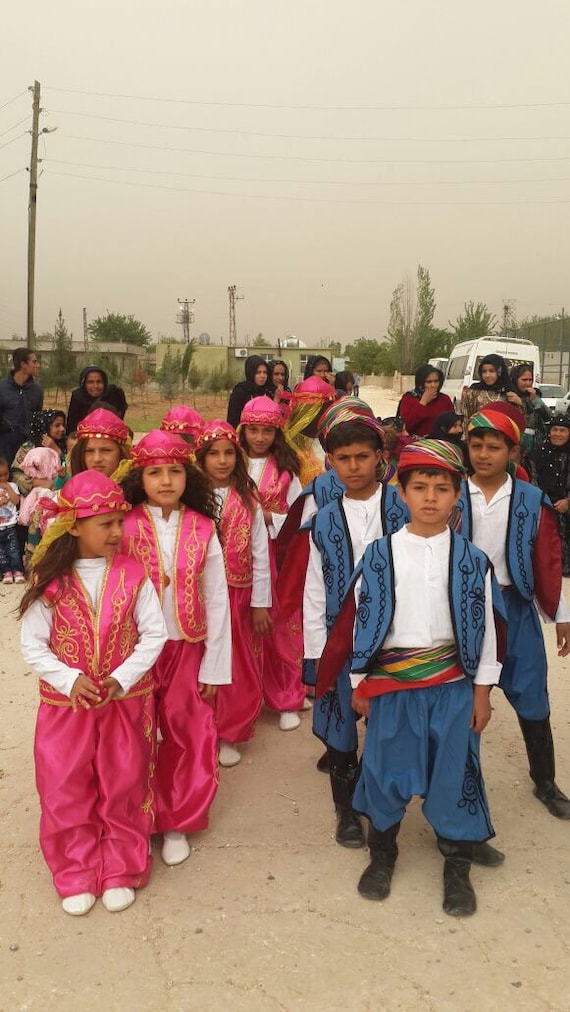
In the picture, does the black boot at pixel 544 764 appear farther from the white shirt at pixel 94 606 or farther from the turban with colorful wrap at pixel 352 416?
the white shirt at pixel 94 606

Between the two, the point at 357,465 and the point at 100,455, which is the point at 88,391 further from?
the point at 357,465

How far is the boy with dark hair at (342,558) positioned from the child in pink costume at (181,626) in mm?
381

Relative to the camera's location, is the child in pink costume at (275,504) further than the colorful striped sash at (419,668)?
Yes

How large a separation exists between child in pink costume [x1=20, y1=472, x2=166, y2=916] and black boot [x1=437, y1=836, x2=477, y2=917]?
40.9 inches

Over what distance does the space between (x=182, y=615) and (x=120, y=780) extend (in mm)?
638

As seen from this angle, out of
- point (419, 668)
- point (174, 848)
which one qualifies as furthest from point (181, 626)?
point (419, 668)

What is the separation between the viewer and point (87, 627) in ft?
8.89

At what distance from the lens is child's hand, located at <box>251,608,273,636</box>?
391 centimetres

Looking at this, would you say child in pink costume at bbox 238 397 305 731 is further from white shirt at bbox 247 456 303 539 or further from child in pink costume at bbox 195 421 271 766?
child in pink costume at bbox 195 421 271 766

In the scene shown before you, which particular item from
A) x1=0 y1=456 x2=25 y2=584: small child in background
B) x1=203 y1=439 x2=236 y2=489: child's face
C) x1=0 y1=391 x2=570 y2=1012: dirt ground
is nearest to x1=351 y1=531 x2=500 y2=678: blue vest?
x1=0 y1=391 x2=570 y2=1012: dirt ground

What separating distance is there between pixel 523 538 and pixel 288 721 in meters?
1.77

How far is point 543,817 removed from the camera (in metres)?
3.28

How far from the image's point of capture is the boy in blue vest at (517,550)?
3.14 meters

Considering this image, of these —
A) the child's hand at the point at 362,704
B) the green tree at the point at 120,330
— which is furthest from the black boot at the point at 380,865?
the green tree at the point at 120,330
